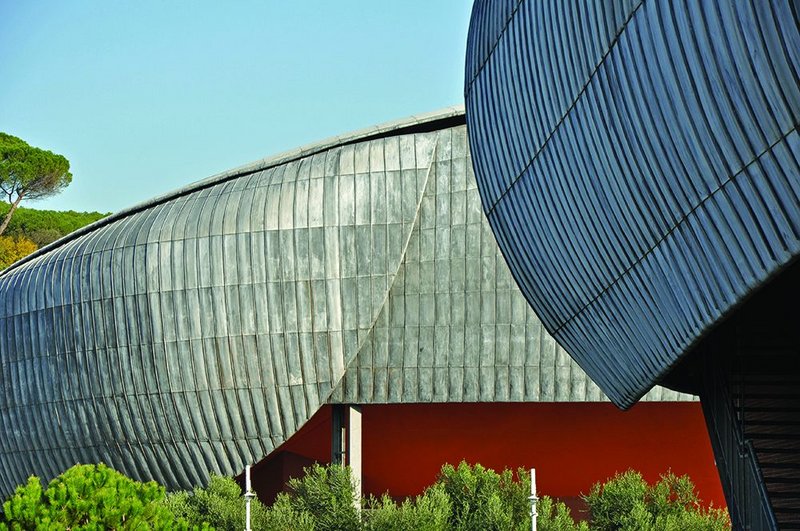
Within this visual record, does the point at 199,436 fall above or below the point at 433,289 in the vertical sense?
below

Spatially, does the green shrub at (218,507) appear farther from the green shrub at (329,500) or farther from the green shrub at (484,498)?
the green shrub at (484,498)

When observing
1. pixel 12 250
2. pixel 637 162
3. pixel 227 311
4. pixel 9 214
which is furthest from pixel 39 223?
pixel 637 162

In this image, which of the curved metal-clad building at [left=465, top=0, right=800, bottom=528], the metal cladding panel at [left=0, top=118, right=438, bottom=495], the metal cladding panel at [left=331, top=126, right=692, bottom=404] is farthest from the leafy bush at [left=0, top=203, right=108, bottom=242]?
the curved metal-clad building at [left=465, top=0, right=800, bottom=528]

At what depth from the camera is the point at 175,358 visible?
104 ft

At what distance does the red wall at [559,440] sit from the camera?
3231 centimetres

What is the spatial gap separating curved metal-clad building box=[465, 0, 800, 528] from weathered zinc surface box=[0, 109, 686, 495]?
41.3 ft

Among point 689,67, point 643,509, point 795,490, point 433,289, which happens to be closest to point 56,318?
point 433,289

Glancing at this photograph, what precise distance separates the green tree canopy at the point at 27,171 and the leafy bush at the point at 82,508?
149ft

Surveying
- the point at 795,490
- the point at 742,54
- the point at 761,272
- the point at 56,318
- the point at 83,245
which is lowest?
the point at 795,490

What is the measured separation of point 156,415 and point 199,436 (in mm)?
1325

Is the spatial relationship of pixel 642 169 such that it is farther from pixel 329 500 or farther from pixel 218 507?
pixel 218 507

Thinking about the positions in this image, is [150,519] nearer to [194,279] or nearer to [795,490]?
[194,279]

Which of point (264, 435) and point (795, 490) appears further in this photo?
point (264, 435)

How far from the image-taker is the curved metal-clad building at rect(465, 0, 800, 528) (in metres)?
9.23
